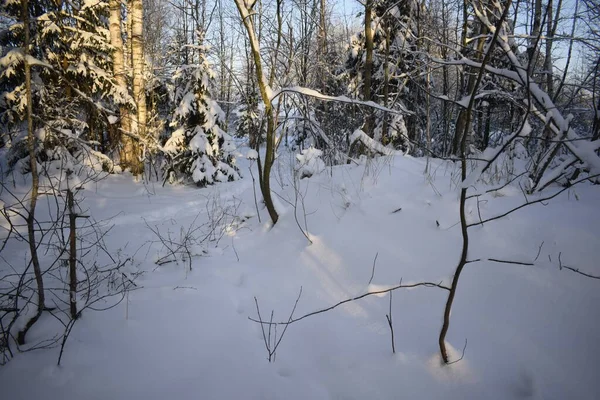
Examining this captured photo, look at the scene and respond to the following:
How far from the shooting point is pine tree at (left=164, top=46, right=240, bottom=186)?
7.44 m

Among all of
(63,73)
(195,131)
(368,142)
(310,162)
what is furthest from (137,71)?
(368,142)

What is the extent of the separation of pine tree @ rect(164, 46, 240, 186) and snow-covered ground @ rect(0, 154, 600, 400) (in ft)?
17.4

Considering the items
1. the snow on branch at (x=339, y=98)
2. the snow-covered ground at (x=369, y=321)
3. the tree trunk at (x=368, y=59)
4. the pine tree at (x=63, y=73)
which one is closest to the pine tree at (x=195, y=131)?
the pine tree at (x=63, y=73)

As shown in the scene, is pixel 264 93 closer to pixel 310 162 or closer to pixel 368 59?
pixel 310 162

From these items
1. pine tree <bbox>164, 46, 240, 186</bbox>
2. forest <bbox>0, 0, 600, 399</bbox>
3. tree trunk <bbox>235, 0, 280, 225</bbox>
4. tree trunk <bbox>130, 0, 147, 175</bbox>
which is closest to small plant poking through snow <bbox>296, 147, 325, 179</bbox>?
forest <bbox>0, 0, 600, 399</bbox>

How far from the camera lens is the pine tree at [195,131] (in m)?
7.44

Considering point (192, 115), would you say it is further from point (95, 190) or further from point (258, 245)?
point (258, 245)

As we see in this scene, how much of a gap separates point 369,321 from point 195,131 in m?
7.35

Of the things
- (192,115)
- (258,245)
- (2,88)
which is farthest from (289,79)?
(2,88)

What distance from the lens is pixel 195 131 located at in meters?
7.75

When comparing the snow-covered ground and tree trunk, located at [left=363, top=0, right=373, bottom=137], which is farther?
tree trunk, located at [left=363, top=0, right=373, bottom=137]

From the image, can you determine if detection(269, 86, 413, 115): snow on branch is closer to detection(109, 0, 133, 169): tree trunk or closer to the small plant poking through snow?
the small plant poking through snow

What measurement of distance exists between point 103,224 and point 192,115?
172 inches

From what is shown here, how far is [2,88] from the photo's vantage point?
6688mm
